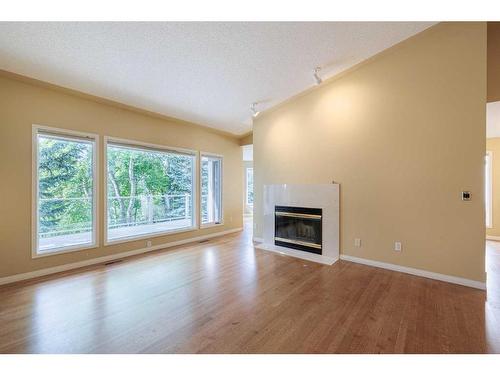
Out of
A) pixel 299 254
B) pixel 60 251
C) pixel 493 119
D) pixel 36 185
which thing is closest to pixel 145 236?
pixel 60 251

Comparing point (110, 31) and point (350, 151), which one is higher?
point (110, 31)

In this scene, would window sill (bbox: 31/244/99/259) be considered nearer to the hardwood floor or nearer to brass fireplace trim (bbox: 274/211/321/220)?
the hardwood floor

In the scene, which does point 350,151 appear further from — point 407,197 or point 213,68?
point 213,68

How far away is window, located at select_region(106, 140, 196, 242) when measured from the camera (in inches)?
171

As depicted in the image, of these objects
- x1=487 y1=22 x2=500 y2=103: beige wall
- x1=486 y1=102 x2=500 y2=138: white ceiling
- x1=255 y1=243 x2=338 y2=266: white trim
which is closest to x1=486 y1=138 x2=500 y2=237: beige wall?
x1=486 y1=102 x2=500 y2=138: white ceiling

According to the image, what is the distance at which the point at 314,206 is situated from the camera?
440cm

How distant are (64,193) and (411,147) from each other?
519 cm

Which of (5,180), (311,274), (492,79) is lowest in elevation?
(311,274)

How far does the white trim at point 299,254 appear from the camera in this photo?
401cm

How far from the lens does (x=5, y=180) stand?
308 cm

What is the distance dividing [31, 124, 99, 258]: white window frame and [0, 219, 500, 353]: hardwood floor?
409 millimetres

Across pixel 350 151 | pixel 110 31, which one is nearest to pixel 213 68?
pixel 110 31

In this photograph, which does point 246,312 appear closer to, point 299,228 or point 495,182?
point 299,228

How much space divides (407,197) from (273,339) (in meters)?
2.80
